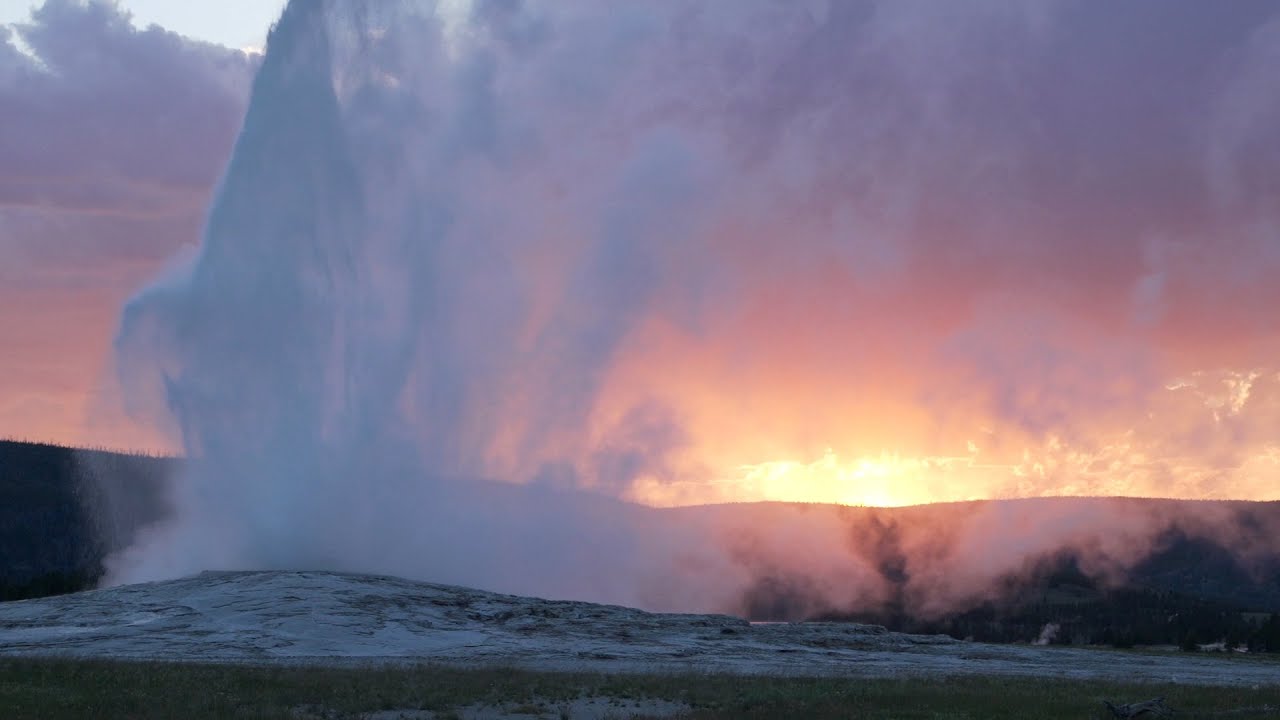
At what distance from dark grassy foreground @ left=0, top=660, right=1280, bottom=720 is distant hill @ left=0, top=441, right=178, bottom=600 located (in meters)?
39.1

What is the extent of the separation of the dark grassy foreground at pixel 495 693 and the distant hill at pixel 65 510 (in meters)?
39.1

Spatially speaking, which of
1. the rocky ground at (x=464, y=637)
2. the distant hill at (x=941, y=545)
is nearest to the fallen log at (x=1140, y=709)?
the rocky ground at (x=464, y=637)

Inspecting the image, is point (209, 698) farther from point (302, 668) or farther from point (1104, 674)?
point (1104, 674)

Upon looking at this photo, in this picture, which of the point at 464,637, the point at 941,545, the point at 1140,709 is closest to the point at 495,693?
the point at 1140,709

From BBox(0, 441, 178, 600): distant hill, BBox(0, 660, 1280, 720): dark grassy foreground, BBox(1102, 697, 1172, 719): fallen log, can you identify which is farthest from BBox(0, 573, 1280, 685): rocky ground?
BBox(0, 441, 178, 600): distant hill

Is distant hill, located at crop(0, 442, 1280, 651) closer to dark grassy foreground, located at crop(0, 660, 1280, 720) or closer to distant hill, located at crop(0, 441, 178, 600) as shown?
distant hill, located at crop(0, 441, 178, 600)

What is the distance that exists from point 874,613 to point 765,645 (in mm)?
65583

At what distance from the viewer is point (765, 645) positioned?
5197 cm

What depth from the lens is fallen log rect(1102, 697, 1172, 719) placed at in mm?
29000

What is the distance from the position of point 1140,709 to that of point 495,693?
549 inches

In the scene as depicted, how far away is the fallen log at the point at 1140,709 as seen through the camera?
29.0 metres

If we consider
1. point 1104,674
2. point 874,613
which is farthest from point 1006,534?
point 1104,674

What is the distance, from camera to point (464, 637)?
49.1m

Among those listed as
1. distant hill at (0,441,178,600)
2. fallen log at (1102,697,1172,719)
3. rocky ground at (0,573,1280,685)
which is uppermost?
distant hill at (0,441,178,600)
